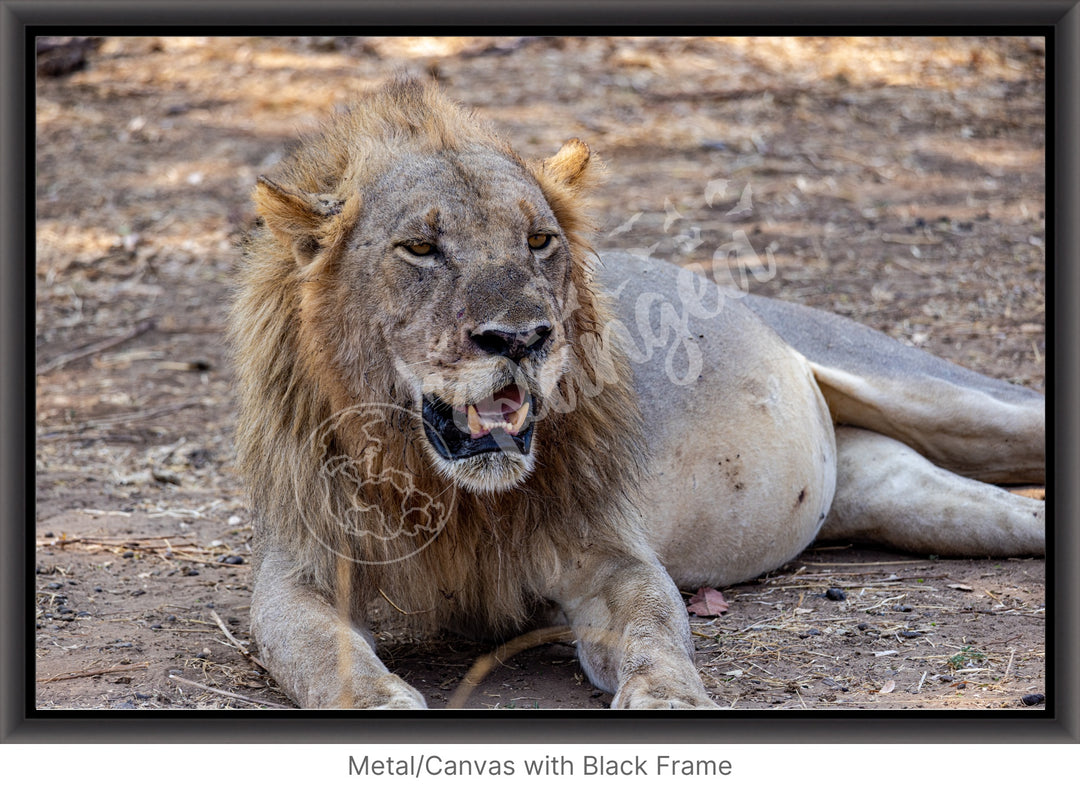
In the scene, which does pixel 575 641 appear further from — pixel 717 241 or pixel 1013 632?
pixel 717 241

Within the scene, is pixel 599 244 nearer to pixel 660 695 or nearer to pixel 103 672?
pixel 103 672

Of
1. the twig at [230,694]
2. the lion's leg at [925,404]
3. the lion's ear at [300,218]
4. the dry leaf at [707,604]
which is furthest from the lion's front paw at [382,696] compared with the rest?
the lion's leg at [925,404]

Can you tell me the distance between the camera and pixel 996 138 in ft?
30.5

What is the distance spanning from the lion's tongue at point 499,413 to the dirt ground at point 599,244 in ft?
2.43

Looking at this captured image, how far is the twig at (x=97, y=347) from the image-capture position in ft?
23.0

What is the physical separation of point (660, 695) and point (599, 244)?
4.98 metres

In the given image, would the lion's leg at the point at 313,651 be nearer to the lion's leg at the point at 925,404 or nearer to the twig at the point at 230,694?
the twig at the point at 230,694

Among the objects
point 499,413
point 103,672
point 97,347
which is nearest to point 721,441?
point 499,413

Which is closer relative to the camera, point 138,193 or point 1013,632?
point 1013,632

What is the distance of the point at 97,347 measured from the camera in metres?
7.25

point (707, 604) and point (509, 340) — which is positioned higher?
point (509, 340)

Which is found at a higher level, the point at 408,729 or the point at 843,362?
the point at 843,362
